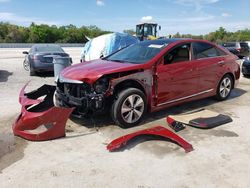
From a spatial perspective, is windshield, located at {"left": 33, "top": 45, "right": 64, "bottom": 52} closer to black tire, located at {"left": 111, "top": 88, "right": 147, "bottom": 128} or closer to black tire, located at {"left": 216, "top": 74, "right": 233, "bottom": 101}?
black tire, located at {"left": 216, "top": 74, "right": 233, "bottom": 101}

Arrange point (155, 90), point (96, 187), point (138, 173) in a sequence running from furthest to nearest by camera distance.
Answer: point (155, 90) → point (138, 173) → point (96, 187)

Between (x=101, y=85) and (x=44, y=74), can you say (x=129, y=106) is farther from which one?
(x=44, y=74)

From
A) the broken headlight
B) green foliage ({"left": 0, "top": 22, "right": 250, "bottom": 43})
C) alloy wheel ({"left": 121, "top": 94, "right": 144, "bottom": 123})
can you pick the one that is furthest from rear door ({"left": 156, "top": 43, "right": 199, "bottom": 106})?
green foliage ({"left": 0, "top": 22, "right": 250, "bottom": 43})

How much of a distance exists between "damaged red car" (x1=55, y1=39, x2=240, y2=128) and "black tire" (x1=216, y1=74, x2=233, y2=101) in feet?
0.87

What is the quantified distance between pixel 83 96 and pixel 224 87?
380 centimetres

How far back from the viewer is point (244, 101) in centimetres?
743

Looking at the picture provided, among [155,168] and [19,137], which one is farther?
[19,137]

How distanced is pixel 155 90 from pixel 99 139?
148 centimetres

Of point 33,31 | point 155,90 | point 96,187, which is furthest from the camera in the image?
point 33,31

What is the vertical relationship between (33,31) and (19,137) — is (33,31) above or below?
above

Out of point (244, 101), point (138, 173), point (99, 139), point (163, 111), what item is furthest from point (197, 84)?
point (138, 173)

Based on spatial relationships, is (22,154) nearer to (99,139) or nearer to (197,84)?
(99,139)

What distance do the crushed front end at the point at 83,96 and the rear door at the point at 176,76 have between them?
1179 mm

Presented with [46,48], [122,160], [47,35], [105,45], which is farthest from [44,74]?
[47,35]
